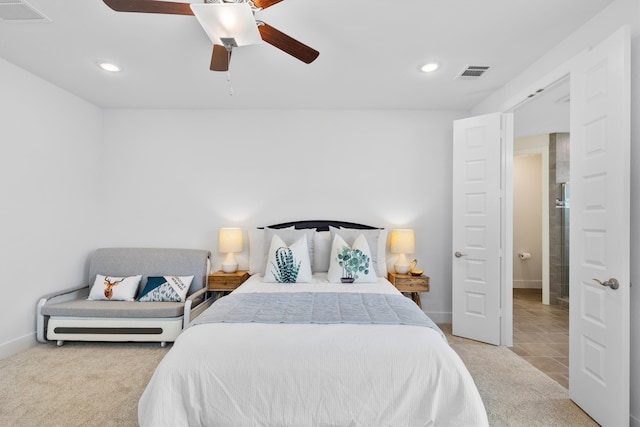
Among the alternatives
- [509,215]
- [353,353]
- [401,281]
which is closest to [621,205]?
[509,215]

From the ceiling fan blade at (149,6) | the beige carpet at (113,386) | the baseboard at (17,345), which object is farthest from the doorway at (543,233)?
the baseboard at (17,345)

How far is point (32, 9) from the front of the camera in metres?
2.23

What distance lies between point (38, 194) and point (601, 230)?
4.75m

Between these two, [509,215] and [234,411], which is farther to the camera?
[509,215]

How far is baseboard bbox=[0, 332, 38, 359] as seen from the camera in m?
3.08

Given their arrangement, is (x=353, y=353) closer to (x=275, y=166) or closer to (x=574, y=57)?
(x=574, y=57)

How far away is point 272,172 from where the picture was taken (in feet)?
14.0

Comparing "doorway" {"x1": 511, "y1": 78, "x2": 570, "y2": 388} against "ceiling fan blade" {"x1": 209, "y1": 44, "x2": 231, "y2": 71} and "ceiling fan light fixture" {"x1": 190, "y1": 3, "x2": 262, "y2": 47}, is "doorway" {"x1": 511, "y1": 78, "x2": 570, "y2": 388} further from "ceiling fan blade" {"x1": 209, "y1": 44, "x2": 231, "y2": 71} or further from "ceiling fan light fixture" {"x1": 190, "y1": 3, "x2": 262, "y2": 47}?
"ceiling fan blade" {"x1": 209, "y1": 44, "x2": 231, "y2": 71}

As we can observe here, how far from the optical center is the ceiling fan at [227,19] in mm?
1706

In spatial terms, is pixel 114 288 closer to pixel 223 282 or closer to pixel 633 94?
pixel 223 282

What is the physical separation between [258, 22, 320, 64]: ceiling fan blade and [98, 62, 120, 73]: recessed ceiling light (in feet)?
6.15

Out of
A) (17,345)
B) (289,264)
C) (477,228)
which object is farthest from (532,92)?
(17,345)

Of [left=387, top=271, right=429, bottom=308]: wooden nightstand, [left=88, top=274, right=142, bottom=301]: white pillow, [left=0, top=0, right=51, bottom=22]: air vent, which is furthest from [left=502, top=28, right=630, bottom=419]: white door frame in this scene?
[left=88, top=274, right=142, bottom=301]: white pillow

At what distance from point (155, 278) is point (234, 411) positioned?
2428mm
